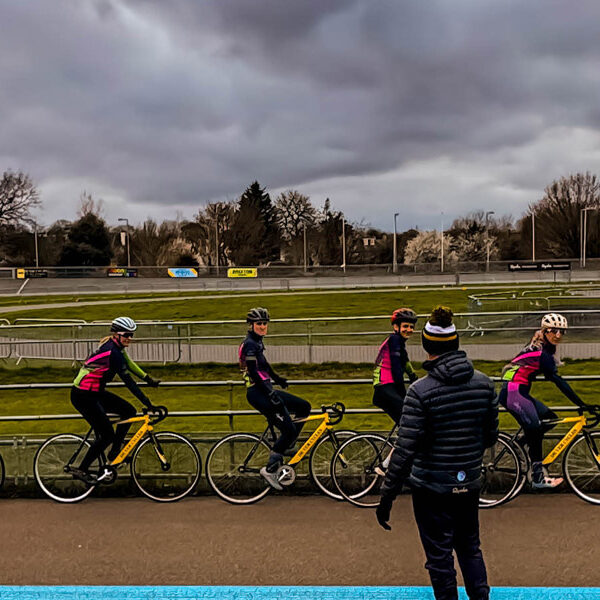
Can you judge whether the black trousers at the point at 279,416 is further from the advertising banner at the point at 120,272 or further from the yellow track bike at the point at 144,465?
the advertising banner at the point at 120,272

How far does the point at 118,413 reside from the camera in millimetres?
6227

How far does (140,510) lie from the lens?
5.88m

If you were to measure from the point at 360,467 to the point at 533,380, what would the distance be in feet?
5.86

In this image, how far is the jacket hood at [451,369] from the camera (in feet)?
11.6

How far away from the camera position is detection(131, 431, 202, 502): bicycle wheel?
245 inches

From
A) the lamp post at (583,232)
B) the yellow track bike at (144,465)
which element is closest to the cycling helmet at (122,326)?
the yellow track bike at (144,465)

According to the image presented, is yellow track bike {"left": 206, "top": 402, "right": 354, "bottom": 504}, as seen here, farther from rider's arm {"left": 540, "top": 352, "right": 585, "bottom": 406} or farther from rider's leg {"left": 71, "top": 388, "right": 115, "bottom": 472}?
rider's arm {"left": 540, "top": 352, "right": 585, "bottom": 406}

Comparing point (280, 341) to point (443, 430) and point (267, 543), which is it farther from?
point (443, 430)

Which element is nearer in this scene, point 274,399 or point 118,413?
point 274,399

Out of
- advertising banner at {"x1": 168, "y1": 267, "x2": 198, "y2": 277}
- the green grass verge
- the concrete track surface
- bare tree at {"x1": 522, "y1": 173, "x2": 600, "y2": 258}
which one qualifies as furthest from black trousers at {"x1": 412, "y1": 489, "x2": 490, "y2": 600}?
bare tree at {"x1": 522, "y1": 173, "x2": 600, "y2": 258}

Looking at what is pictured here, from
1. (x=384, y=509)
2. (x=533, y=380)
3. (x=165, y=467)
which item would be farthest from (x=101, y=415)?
(x=533, y=380)

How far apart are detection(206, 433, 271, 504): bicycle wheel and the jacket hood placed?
3051 mm

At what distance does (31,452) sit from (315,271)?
59.7 meters

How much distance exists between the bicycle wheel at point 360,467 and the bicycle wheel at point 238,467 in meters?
0.71
